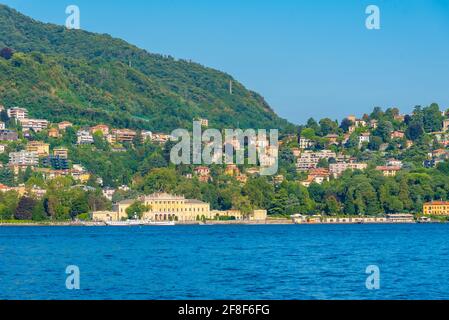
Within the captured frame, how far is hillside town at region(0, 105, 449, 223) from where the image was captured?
117 meters

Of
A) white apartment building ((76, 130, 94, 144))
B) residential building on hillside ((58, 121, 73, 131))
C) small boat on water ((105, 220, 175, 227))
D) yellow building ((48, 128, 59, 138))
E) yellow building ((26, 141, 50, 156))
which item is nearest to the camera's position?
small boat on water ((105, 220, 175, 227))

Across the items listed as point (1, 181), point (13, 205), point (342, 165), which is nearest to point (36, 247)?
point (13, 205)

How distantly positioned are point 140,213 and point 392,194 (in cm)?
2673

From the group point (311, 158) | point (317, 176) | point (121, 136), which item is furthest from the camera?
point (121, 136)

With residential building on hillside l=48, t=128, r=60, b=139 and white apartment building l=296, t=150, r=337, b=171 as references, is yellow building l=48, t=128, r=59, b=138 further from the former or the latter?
white apartment building l=296, t=150, r=337, b=171

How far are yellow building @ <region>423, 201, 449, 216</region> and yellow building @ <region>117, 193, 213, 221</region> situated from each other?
22918mm

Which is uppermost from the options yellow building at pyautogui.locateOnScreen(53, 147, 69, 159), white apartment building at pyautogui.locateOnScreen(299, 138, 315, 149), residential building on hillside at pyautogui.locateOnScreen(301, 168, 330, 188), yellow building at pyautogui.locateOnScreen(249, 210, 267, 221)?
white apartment building at pyautogui.locateOnScreen(299, 138, 315, 149)

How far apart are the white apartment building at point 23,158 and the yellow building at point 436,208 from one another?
5254cm

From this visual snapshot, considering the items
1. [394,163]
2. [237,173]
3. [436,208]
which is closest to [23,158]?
[237,173]

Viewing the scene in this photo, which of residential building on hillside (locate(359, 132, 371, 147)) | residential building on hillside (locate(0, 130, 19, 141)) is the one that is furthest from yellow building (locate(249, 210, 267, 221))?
residential building on hillside (locate(359, 132, 371, 147))

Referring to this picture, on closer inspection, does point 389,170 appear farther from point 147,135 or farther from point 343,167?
point 147,135

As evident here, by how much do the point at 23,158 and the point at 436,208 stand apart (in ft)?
183

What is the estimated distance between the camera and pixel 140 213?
390ft

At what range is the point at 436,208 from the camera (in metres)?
120
